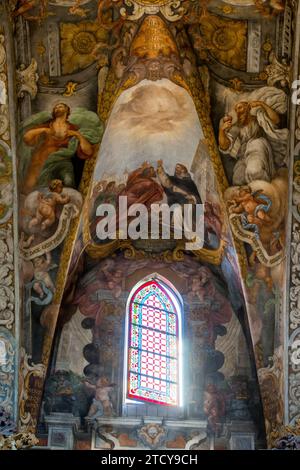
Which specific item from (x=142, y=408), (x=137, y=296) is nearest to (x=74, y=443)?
(x=142, y=408)

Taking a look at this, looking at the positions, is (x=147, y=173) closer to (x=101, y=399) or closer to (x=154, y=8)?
(x=154, y=8)

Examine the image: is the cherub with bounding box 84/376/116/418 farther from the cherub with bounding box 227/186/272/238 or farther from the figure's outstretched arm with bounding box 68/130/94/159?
the figure's outstretched arm with bounding box 68/130/94/159

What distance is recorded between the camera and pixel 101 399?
2478 centimetres

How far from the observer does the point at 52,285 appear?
24.5 metres

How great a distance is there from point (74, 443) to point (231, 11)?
8456mm

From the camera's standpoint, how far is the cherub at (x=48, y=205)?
24.3m

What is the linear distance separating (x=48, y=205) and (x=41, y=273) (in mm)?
1287

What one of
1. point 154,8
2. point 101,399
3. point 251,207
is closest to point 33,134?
point 154,8

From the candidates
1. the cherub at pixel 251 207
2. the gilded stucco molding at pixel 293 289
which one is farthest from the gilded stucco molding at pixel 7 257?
the gilded stucco molding at pixel 293 289

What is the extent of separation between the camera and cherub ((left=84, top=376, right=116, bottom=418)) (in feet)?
80.7

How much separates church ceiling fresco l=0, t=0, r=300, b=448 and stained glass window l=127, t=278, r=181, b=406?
1.01ft

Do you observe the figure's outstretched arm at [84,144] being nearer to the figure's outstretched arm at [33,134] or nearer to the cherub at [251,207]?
the figure's outstretched arm at [33,134]

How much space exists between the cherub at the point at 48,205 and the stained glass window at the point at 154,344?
9.28 ft

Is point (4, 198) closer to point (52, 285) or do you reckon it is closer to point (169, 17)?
point (52, 285)
